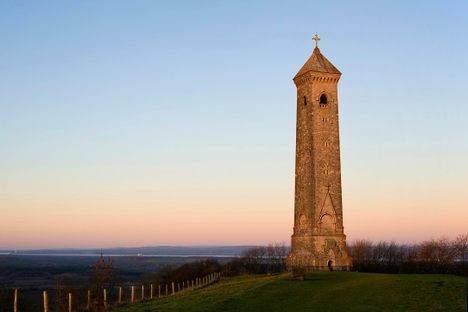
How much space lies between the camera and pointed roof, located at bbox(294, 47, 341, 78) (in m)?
50.8

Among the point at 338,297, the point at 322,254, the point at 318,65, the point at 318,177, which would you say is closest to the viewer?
the point at 338,297

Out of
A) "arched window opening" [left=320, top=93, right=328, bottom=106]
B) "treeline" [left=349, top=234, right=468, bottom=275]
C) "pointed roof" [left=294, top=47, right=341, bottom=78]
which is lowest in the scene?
"treeline" [left=349, top=234, right=468, bottom=275]

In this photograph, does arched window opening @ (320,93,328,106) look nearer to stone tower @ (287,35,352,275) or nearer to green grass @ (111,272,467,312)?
stone tower @ (287,35,352,275)

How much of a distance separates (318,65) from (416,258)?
30.5m

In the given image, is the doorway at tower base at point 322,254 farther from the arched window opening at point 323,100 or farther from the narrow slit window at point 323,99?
the narrow slit window at point 323,99

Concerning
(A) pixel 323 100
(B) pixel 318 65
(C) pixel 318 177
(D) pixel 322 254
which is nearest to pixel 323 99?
(A) pixel 323 100

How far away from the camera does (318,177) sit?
48750 millimetres

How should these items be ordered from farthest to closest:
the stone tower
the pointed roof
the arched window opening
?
the pointed roof → the arched window opening → the stone tower

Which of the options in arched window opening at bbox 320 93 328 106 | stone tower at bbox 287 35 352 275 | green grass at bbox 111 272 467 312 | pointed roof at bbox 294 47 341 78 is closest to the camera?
green grass at bbox 111 272 467 312

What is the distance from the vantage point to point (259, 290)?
101 feet

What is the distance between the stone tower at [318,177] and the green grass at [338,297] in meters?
14.3

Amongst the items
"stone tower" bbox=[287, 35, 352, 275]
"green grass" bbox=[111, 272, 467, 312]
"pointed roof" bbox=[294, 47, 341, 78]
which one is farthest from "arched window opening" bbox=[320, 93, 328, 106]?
"green grass" bbox=[111, 272, 467, 312]

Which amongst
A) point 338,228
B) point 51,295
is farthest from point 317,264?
point 51,295

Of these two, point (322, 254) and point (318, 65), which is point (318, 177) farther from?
point (318, 65)
